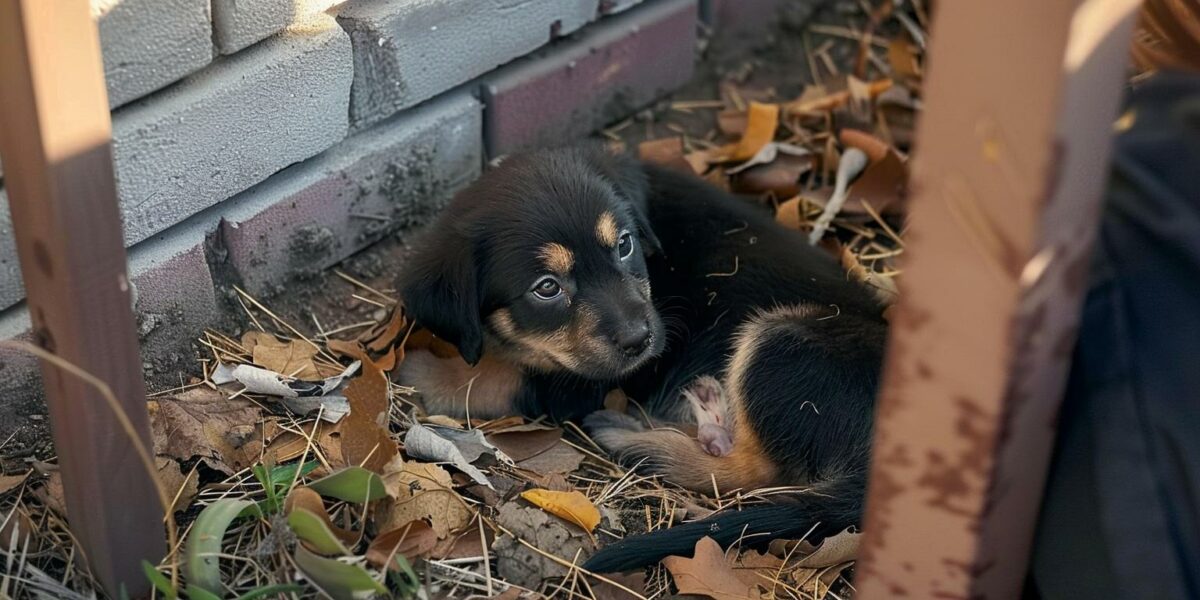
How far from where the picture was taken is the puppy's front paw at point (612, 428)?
137 inches

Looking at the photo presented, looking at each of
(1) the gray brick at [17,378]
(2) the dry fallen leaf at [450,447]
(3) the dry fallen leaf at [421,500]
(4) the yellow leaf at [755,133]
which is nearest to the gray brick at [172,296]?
(1) the gray brick at [17,378]

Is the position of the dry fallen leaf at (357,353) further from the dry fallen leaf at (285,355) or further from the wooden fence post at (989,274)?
the wooden fence post at (989,274)

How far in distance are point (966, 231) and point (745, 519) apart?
4.70 feet

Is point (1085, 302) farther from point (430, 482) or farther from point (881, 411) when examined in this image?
point (430, 482)

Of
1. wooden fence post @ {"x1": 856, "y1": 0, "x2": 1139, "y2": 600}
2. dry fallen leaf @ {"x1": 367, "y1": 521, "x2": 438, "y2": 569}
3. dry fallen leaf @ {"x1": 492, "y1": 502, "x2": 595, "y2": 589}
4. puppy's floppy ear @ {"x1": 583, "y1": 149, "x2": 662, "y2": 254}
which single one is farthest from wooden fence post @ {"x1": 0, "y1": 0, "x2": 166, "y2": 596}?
puppy's floppy ear @ {"x1": 583, "y1": 149, "x2": 662, "y2": 254}

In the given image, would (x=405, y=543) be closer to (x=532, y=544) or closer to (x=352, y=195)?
(x=532, y=544)

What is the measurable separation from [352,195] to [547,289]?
757 millimetres

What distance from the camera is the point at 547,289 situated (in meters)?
3.38

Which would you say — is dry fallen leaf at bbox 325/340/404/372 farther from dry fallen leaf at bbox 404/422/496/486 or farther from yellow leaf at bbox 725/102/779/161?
yellow leaf at bbox 725/102/779/161

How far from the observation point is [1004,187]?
155 centimetres

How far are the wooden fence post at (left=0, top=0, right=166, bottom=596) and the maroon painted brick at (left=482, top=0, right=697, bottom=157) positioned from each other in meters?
2.03

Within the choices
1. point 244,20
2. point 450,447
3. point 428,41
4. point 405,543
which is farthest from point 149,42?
point 405,543

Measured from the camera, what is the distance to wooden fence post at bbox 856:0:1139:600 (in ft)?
4.91

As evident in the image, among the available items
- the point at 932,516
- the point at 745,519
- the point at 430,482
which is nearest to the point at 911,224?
the point at 932,516
